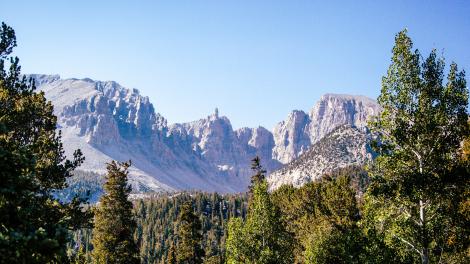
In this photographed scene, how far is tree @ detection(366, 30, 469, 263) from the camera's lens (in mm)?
19688

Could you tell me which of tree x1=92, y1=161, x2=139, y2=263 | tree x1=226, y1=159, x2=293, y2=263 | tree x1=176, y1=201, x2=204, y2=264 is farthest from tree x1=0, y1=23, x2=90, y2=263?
tree x1=176, y1=201, x2=204, y2=264

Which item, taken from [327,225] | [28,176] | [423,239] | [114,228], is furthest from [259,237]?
[28,176]

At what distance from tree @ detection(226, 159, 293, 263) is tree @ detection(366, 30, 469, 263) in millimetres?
14749

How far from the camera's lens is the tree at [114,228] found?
128 feet

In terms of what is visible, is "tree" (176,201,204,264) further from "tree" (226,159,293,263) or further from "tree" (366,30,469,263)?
"tree" (366,30,469,263)

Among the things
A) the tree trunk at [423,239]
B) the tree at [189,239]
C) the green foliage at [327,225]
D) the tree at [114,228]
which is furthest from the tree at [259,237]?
the tree at [189,239]

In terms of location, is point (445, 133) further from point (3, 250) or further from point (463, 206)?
point (3, 250)

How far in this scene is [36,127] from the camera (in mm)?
22984

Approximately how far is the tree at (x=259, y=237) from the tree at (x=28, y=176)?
44.2ft

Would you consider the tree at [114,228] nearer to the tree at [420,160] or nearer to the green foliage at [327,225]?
the green foliage at [327,225]

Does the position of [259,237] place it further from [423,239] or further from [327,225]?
[327,225]

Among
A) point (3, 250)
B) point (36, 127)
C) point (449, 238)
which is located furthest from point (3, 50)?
point (449, 238)

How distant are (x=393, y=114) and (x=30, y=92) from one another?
19.5 m

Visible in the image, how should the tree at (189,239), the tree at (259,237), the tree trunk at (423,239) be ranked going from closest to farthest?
the tree trunk at (423,239) → the tree at (259,237) → the tree at (189,239)
